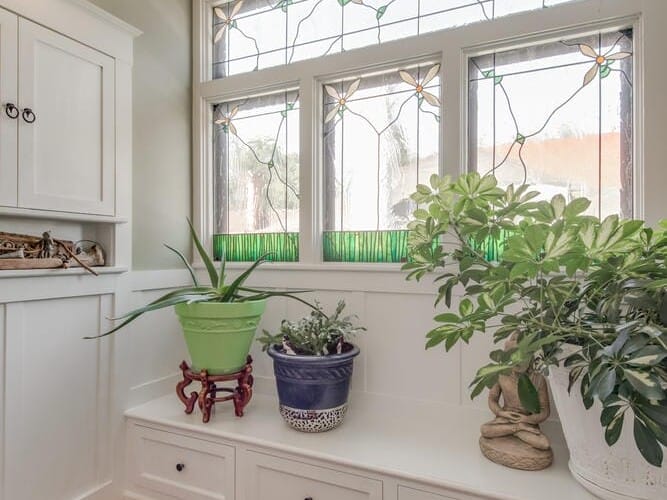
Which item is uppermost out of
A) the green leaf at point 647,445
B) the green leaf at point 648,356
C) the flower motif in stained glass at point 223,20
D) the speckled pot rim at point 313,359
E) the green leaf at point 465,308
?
the flower motif in stained glass at point 223,20

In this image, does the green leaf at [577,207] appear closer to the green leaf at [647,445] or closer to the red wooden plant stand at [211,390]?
the green leaf at [647,445]

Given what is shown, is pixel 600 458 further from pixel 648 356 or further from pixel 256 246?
pixel 256 246

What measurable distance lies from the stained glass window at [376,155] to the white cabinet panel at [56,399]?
37.7 inches

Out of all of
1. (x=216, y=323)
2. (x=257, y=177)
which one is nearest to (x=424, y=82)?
(x=257, y=177)

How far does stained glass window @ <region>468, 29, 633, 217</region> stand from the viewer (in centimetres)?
139

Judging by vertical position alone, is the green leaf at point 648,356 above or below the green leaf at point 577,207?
below

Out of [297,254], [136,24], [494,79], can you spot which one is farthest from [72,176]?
[494,79]

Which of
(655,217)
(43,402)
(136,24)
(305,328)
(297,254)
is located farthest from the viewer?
(297,254)

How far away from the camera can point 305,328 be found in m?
1.51

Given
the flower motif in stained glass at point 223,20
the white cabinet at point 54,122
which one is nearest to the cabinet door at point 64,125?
the white cabinet at point 54,122

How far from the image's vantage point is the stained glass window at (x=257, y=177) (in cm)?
188

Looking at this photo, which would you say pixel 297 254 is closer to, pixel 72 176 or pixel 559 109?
pixel 72 176

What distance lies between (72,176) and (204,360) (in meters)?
0.78

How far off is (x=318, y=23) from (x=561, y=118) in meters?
1.06
